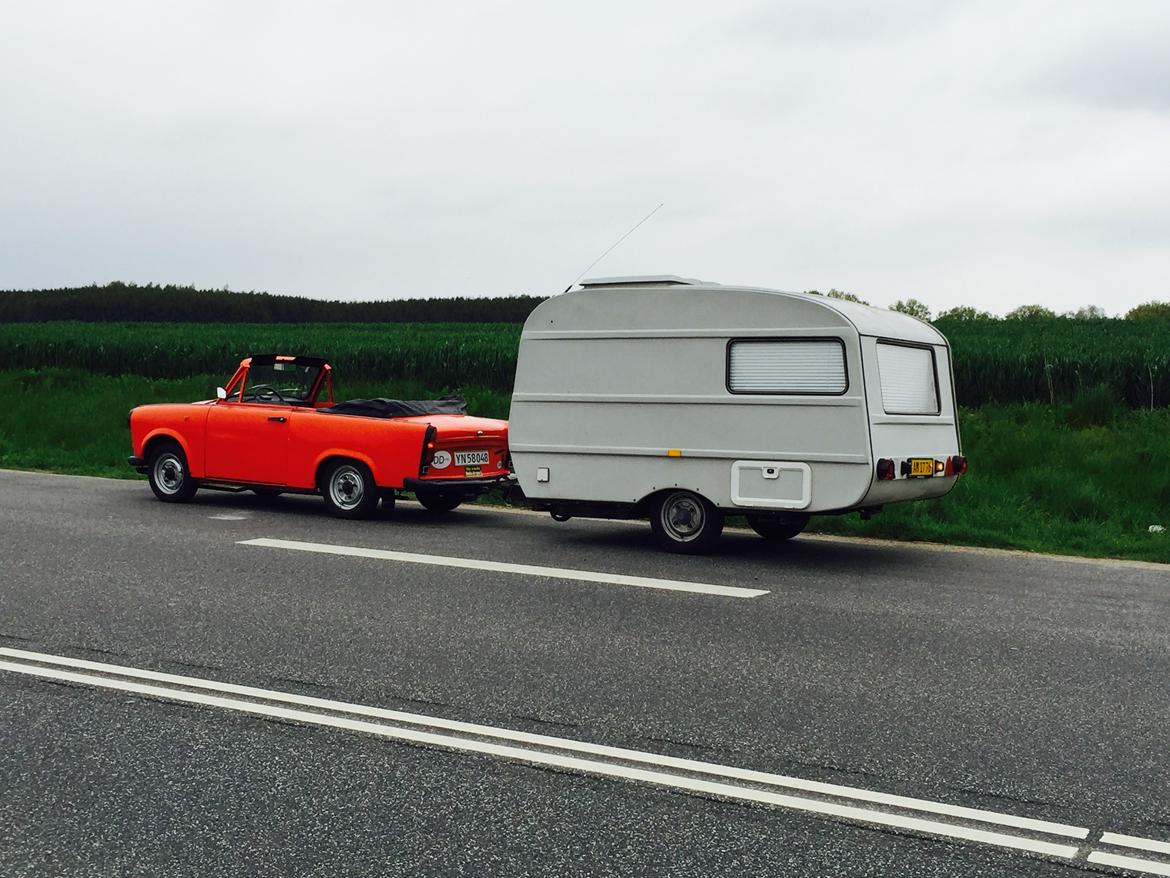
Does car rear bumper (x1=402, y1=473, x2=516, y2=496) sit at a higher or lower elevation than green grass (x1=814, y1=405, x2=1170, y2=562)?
higher

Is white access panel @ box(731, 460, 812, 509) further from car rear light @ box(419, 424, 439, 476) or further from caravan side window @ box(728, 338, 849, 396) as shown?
car rear light @ box(419, 424, 439, 476)

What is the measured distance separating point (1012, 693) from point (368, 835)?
3456 mm

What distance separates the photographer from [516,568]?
31.7 feet

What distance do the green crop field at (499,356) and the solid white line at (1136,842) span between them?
16.6 meters

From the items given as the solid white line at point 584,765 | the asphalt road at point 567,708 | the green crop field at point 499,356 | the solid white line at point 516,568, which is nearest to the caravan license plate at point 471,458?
the solid white line at point 516,568

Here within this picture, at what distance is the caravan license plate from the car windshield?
2142 millimetres

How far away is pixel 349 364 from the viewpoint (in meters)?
28.8

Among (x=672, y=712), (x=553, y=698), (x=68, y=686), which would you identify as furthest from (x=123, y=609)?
(x=672, y=712)

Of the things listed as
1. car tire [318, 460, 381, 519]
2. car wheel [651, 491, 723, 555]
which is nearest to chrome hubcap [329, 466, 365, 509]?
car tire [318, 460, 381, 519]

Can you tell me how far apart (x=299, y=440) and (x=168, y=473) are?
7.08ft

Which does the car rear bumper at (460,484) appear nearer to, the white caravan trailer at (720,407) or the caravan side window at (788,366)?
the white caravan trailer at (720,407)

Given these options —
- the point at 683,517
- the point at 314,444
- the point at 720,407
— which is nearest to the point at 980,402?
the point at 683,517

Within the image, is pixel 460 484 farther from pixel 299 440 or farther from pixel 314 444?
pixel 299 440

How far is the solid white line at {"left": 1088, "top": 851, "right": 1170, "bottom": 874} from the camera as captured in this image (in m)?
3.89
